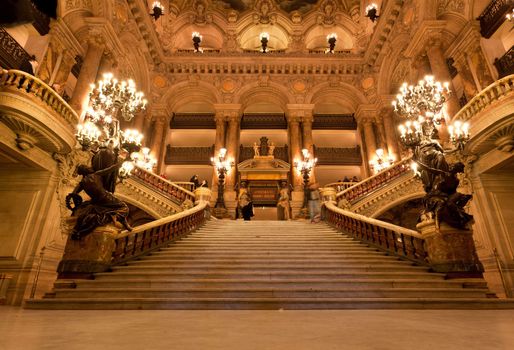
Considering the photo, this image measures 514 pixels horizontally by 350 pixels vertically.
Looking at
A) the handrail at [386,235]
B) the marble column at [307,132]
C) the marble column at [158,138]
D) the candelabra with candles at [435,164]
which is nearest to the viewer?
the candelabra with candles at [435,164]

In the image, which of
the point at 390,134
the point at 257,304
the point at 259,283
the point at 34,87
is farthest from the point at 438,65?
the point at 34,87

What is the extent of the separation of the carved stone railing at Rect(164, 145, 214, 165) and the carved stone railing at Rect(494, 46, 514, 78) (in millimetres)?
14464

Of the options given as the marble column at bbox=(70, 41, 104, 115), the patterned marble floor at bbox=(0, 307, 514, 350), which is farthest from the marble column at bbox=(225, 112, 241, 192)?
the patterned marble floor at bbox=(0, 307, 514, 350)

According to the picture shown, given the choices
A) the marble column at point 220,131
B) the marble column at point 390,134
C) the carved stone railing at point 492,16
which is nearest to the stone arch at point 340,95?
the marble column at point 390,134

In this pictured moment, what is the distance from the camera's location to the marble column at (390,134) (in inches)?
603

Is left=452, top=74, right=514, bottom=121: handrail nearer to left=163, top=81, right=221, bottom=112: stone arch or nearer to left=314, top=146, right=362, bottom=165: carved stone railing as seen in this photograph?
left=314, top=146, right=362, bottom=165: carved stone railing

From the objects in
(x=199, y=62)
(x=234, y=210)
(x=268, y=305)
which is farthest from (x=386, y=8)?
(x=268, y=305)

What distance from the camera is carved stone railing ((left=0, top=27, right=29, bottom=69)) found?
8859 millimetres

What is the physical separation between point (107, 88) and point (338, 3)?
738 inches

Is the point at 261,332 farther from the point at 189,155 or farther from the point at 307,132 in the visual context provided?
the point at 189,155

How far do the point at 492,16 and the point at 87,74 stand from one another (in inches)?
608

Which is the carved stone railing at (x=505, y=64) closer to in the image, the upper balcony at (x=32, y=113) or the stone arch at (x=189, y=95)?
the stone arch at (x=189, y=95)

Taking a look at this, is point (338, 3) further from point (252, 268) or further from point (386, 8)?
point (252, 268)

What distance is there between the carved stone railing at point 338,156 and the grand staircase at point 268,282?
1121 cm
